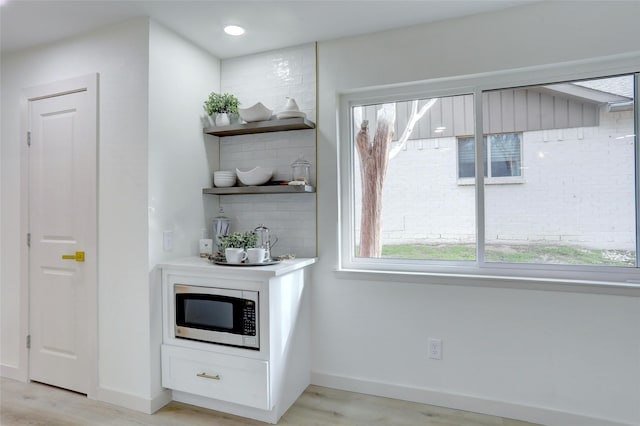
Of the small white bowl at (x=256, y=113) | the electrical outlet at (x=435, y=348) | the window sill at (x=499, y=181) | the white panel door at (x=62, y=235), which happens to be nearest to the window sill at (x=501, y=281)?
the electrical outlet at (x=435, y=348)

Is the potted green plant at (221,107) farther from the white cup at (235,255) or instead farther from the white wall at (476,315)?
the white cup at (235,255)

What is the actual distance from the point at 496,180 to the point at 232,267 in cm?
178

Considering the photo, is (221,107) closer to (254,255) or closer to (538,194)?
(254,255)

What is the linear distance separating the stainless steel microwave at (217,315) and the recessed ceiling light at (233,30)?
175 cm

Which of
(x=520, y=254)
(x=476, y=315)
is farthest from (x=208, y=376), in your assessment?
(x=520, y=254)

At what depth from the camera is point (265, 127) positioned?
2.63 m

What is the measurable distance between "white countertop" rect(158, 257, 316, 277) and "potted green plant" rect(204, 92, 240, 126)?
42.2 inches

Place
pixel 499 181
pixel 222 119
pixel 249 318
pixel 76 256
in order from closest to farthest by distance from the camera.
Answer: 1. pixel 249 318
2. pixel 499 181
3. pixel 76 256
4. pixel 222 119

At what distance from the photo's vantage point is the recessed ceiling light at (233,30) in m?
2.48

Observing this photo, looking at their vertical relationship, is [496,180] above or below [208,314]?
above

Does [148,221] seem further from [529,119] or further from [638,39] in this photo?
[638,39]

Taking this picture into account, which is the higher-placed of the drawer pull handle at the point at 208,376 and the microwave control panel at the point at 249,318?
the microwave control panel at the point at 249,318

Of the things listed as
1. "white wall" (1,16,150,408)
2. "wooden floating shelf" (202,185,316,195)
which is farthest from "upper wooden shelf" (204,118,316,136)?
"white wall" (1,16,150,408)

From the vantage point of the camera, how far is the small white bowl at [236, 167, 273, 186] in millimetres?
2693
